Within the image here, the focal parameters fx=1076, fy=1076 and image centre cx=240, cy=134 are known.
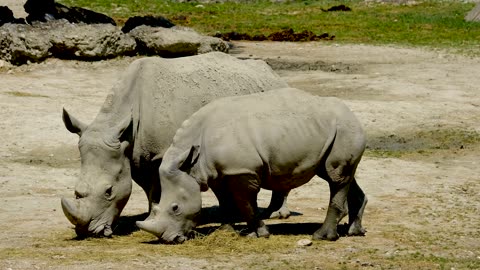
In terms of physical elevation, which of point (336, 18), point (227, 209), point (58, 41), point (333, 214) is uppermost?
point (333, 214)

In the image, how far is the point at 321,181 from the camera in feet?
44.4

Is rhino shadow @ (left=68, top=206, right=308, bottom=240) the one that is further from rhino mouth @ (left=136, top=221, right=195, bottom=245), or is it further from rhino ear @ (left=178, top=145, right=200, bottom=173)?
rhino ear @ (left=178, top=145, right=200, bottom=173)

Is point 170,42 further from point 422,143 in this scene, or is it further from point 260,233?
point 260,233

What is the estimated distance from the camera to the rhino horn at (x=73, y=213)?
995 centimetres

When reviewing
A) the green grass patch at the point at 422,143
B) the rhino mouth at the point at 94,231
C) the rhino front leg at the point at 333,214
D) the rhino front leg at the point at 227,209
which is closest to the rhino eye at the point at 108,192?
the rhino mouth at the point at 94,231

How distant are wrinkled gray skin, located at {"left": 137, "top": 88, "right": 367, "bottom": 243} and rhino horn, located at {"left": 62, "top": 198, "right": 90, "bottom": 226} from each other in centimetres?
66

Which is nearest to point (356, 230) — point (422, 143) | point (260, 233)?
point (260, 233)

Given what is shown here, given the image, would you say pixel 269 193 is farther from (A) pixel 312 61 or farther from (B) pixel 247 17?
(B) pixel 247 17

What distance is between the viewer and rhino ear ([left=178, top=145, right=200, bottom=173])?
9827mm

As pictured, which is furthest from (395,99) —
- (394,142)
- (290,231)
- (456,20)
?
(456,20)

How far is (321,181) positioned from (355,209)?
304 centimetres

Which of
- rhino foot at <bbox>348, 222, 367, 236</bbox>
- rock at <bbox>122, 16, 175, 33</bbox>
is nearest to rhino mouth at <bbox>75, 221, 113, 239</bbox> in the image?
rhino foot at <bbox>348, 222, 367, 236</bbox>

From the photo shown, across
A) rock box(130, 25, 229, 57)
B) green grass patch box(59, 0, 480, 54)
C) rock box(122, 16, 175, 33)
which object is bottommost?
green grass patch box(59, 0, 480, 54)

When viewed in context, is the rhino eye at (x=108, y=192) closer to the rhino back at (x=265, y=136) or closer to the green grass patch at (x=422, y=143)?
the rhino back at (x=265, y=136)
